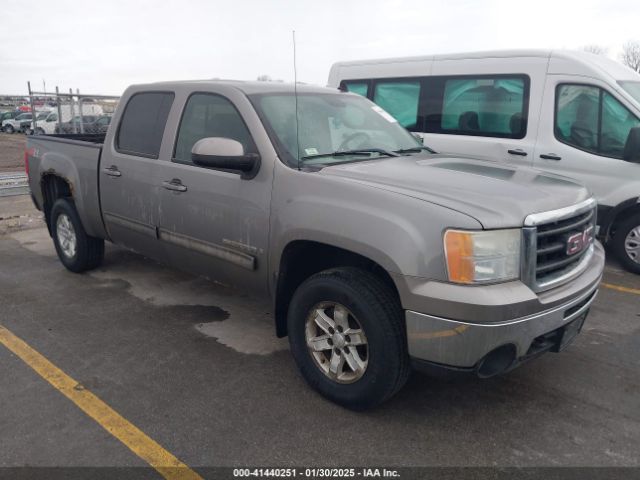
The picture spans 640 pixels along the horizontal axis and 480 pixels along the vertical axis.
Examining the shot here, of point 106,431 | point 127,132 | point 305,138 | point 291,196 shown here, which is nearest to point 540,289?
point 291,196

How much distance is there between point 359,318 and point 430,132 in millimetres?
4768

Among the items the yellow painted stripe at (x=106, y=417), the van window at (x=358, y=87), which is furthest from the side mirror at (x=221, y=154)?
the van window at (x=358, y=87)

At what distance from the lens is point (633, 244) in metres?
5.71

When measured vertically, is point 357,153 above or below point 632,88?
below

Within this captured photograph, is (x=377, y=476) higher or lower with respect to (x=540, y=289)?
lower

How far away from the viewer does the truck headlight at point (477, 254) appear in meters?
2.51

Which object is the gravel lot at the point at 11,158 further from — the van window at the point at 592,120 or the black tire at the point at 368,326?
the black tire at the point at 368,326

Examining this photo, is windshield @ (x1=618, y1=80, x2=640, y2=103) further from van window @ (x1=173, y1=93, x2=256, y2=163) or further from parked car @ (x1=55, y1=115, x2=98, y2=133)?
parked car @ (x1=55, y1=115, x2=98, y2=133)

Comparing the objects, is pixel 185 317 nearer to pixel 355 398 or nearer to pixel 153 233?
pixel 153 233

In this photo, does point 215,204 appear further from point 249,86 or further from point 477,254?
point 477,254

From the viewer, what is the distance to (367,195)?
2.82 m

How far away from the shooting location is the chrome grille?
262 cm

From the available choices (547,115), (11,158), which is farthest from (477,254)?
(11,158)

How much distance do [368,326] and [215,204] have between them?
1.46 metres
